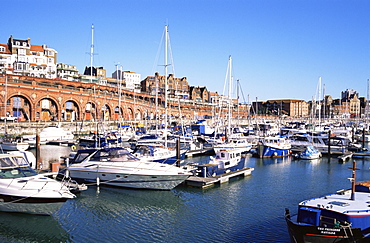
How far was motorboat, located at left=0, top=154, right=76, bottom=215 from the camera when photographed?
16.6 metres

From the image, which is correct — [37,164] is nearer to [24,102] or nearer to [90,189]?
[90,189]

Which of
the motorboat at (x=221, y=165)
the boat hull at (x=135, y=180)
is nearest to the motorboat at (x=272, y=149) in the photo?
the motorboat at (x=221, y=165)

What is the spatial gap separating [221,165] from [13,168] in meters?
15.2

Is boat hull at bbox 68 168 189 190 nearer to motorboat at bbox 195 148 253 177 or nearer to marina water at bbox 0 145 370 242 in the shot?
marina water at bbox 0 145 370 242

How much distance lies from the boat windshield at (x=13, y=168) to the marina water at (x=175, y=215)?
198 centimetres

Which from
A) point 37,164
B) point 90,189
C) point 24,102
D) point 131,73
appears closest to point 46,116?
point 24,102

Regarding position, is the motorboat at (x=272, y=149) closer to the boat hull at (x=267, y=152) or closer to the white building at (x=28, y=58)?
the boat hull at (x=267, y=152)

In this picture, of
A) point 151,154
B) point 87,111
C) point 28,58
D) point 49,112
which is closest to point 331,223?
point 151,154

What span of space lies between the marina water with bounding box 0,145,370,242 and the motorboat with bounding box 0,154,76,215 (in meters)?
0.72

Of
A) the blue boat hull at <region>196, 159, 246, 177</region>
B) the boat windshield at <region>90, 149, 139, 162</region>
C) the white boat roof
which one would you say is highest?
the boat windshield at <region>90, 149, 139, 162</region>

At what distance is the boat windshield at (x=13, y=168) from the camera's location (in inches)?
706

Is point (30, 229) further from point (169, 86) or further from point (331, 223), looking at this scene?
point (169, 86)

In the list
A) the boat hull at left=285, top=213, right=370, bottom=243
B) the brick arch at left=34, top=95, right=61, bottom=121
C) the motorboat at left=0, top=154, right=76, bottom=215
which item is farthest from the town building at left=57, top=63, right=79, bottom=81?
the boat hull at left=285, top=213, right=370, bottom=243

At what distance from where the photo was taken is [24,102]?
65.7 meters
